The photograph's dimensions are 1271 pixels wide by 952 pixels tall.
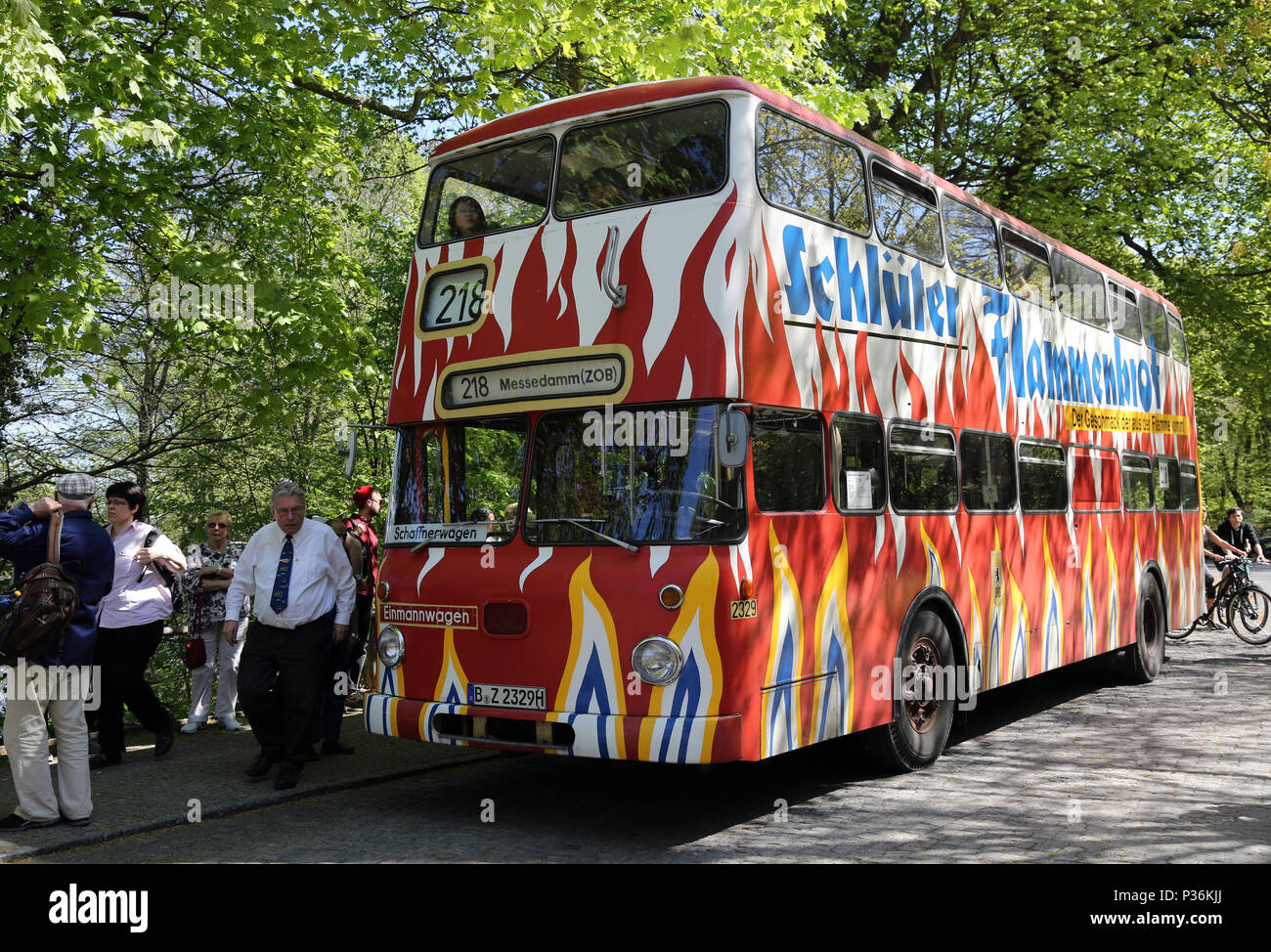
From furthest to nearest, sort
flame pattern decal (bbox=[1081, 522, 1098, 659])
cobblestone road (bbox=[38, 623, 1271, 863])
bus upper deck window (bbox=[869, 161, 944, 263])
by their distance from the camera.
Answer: flame pattern decal (bbox=[1081, 522, 1098, 659]) < bus upper deck window (bbox=[869, 161, 944, 263]) < cobblestone road (bbox=[38, 623, 1271, 863])

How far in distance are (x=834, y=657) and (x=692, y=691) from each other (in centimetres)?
130

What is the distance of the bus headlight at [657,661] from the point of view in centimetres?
654

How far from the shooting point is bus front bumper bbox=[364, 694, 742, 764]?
255 inches

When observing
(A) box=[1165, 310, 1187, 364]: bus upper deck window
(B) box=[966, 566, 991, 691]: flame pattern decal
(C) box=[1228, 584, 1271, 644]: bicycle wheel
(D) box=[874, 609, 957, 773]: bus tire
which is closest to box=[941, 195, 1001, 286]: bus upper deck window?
(B) box=[966, 566, 991, 691]: flame pattern decal

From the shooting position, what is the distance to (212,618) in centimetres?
1041

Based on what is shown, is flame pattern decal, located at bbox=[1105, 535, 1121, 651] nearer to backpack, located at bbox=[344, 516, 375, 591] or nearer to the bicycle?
the bicycle

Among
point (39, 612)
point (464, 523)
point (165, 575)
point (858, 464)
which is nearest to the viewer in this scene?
point (39, 612)

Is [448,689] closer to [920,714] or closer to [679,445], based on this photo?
[679,445]

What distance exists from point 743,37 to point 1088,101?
8.78 m

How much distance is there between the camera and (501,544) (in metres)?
7.28

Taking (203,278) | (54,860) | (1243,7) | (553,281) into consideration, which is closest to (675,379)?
(553,281)

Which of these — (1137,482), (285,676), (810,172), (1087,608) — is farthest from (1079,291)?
(285,676)

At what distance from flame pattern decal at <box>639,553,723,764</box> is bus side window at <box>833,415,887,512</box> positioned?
1.50 m

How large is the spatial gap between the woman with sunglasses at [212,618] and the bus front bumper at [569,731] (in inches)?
135
